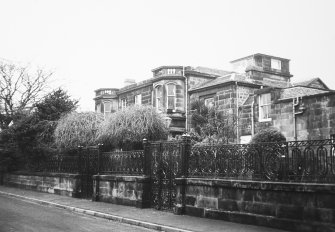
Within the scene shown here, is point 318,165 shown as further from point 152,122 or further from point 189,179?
point 152,122

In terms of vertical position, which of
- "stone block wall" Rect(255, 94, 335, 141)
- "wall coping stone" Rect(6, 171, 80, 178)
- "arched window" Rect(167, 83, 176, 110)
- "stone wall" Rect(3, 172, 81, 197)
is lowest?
"stone wall" Rect(3, 172, 81, 197)

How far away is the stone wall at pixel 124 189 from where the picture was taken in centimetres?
1394

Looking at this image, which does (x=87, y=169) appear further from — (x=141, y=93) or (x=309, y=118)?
(x=141, y=93)

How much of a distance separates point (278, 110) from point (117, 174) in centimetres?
1252

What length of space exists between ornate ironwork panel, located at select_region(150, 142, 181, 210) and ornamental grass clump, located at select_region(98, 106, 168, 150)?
4688mm

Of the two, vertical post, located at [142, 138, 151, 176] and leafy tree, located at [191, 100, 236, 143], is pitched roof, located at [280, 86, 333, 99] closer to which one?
leafy tree, located at [191, 100, 236, 143]

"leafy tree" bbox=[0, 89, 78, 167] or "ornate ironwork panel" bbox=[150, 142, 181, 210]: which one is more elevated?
"leafy tree" bbox=[0, 89, 78, 167]

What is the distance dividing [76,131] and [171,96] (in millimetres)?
12598

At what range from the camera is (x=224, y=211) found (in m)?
10.9

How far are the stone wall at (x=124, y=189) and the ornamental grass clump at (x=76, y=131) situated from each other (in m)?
5.23

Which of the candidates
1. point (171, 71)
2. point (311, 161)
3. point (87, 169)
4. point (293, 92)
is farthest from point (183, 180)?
point (171, 71)

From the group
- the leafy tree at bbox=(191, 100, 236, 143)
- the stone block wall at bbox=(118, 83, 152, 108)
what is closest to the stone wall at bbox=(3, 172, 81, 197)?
the leafy tree at bbox=(191, 100, 236, 143)

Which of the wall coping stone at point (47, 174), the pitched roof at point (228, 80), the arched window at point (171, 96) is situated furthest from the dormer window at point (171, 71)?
the wall coping stone at point (47, 174)

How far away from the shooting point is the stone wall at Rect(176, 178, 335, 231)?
8.71 metres
